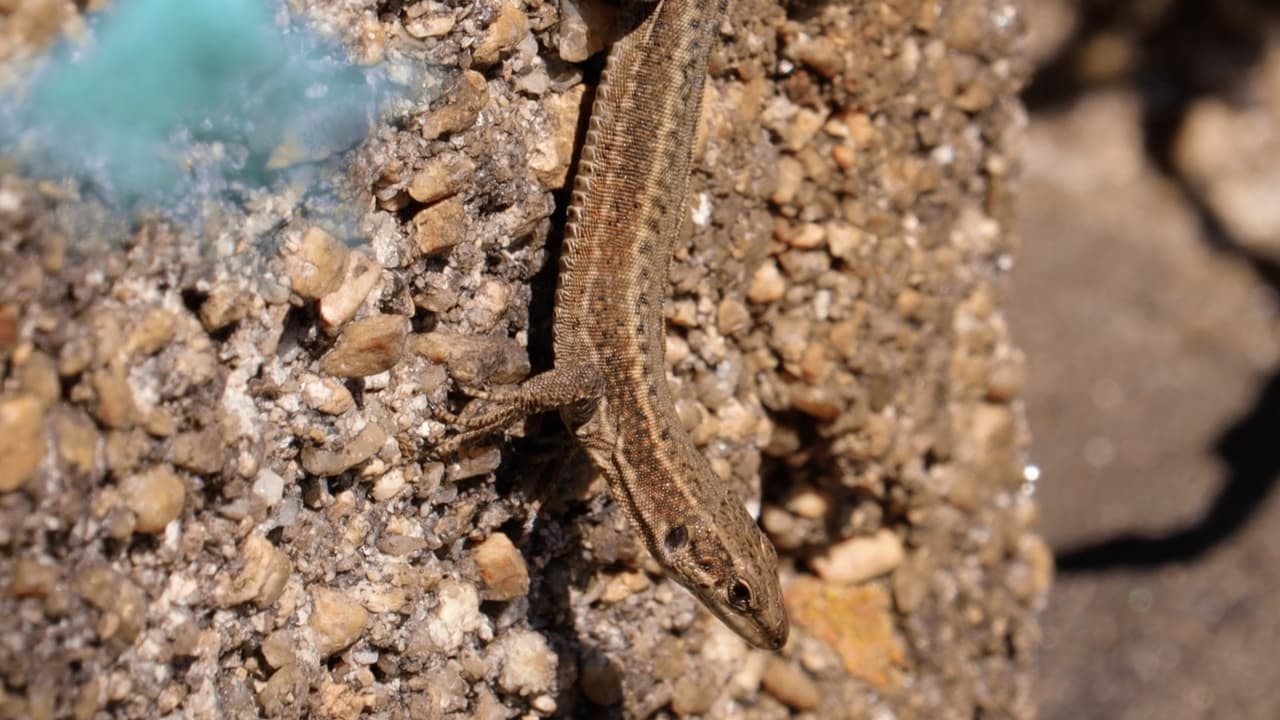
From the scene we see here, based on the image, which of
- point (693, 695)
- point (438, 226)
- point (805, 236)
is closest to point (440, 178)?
point (438, 226)

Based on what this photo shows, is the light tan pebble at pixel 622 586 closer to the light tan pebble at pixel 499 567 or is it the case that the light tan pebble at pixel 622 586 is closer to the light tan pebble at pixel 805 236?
the light tan pebble at pixel 499 567

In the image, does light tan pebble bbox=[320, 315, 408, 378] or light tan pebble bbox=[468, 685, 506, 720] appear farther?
light tan pebble bbox=[468, 685, 506, 720]

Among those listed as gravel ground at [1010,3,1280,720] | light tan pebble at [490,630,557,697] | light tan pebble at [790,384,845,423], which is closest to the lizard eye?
light tan pebble at [490,630,557,697]

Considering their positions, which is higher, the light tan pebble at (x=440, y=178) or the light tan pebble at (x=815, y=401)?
the light tan pebble at (x=440, y=178)

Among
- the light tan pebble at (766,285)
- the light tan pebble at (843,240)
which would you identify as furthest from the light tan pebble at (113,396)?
the light tan pebble at (843,240)

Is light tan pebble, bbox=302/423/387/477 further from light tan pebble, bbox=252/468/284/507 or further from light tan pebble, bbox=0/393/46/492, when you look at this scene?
light tan pebble, bbox=0/393/46/492

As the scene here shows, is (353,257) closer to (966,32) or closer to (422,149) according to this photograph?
(422,149)
